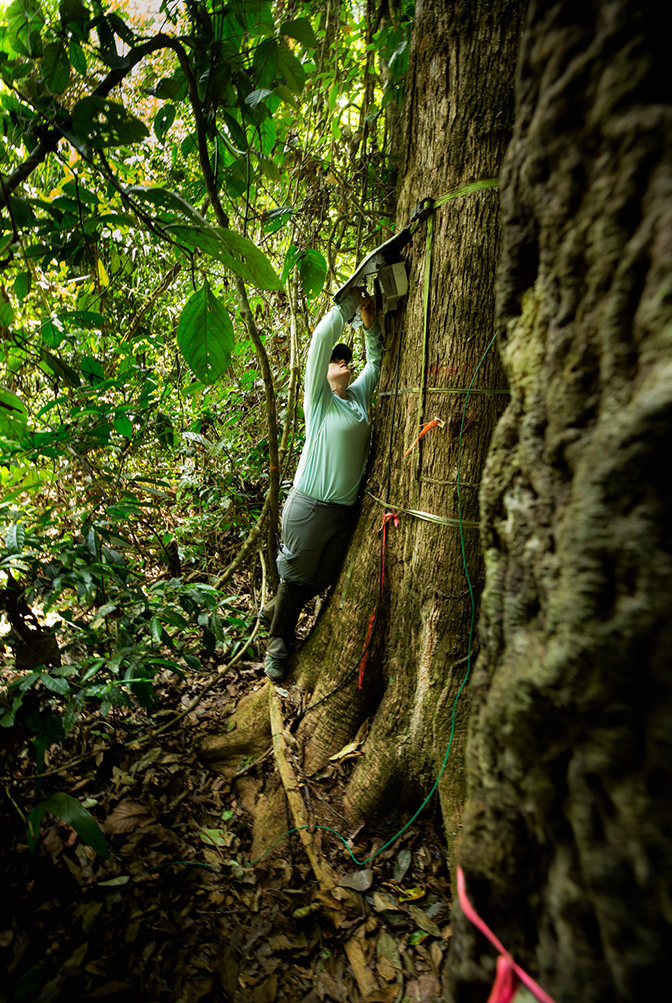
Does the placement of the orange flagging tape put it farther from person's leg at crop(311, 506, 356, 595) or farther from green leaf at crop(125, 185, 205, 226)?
green leaf at crop(125, 185, 205, 226)

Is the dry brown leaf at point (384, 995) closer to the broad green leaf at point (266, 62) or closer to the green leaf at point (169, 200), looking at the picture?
the green leaf at point (169, 200)

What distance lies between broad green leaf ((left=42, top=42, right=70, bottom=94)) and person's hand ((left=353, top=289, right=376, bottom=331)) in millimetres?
1451

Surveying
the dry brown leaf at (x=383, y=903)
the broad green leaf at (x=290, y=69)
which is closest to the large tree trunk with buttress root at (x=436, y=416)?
the dry brown leaf at (x=383, y=903)

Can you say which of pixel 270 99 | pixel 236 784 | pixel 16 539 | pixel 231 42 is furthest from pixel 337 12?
pixel 236 784

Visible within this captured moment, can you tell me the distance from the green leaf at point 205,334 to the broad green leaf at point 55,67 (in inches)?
28.5

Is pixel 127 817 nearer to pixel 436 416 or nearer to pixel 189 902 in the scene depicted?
pixel 189 902

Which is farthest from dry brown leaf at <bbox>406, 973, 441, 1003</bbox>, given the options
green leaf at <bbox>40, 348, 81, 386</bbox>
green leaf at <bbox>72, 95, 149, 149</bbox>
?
green leaf at <bbox>72, 95, 149, 149</bbox>

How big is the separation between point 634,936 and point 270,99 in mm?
2024

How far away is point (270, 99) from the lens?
144 cm

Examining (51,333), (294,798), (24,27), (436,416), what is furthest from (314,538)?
(24,27)

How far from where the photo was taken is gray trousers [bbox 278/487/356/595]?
96.1 inches

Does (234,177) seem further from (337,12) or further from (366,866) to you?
(366,866)

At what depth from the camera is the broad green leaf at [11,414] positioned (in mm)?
1234

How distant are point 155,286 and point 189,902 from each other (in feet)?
13.2
